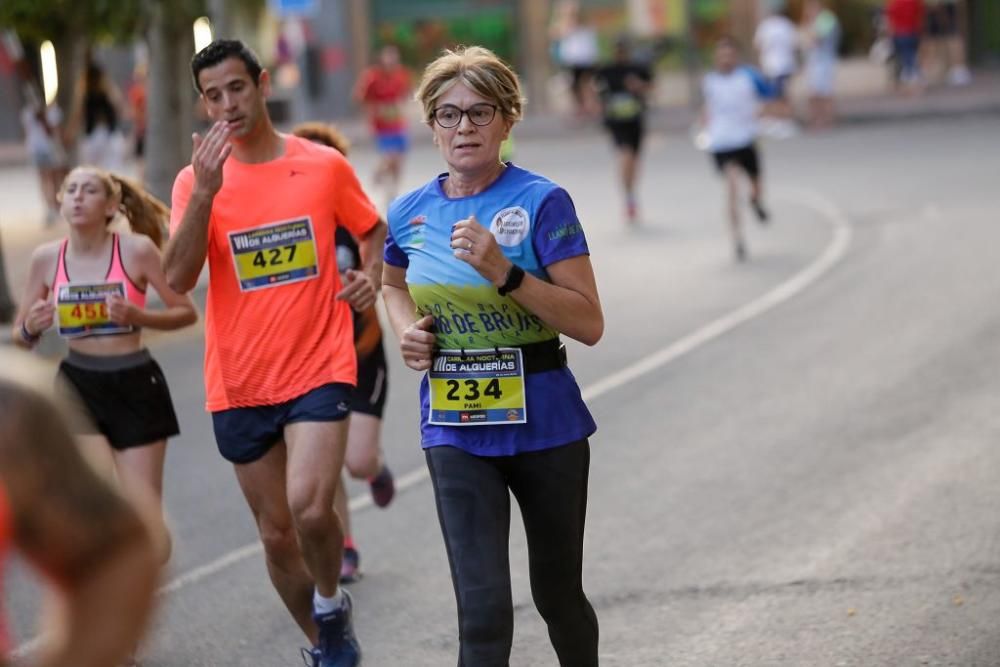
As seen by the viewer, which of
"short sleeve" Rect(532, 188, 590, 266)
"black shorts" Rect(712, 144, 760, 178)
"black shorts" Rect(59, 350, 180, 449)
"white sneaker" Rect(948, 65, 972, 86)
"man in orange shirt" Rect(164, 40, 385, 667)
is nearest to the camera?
"short sleeve" Rect(532, 188, 590, 266)

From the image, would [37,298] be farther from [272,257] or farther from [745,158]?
[745,158]

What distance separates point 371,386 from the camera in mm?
7629

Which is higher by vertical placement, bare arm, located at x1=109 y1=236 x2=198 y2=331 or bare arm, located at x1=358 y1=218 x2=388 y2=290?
bare arm, located at x1=358 y1=218 x2=388 y2=290

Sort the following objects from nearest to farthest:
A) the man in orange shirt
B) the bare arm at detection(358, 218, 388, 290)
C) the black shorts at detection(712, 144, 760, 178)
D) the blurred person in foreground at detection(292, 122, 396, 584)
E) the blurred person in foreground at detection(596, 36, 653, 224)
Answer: the man in orange shirt < the bare arm at detection(358, 218, 388, 290) < the blurred person in foreground at detection(292, 122, 396, 584) < the black shorts at detection(712, 144, 760, 178) < the blurred person in foreground at detection(596, 36, 653, 224)

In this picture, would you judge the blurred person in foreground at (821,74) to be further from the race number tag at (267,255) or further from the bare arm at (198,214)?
the bare arm at (198,214)

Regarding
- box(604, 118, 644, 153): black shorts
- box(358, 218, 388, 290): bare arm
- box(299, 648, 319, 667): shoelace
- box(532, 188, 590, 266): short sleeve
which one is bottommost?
box(604, 118, 644, 153): black shorts

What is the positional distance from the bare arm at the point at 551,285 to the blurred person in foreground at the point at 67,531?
231 cm

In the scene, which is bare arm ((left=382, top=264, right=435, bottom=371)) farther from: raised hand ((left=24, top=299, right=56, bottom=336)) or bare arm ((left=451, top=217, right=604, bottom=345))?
raised hand ((left=24, top=299, right=56, bottom=336))

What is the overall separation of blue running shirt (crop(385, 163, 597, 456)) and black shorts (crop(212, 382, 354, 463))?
1022mm

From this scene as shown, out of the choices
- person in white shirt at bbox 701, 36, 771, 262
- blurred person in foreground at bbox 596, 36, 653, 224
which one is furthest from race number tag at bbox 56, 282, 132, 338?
blurred person in foreground at bbox 596, 36, 653, 224

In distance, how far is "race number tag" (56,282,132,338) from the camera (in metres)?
6.50

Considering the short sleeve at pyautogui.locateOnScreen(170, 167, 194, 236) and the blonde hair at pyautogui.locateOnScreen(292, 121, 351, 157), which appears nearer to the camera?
the short sleeve at pyautogui.locateOnScreen(170, 167, 194, 236)

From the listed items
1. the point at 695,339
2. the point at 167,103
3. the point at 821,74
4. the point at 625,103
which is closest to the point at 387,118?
the point at 625,103

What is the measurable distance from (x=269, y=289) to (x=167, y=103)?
12.9 m
